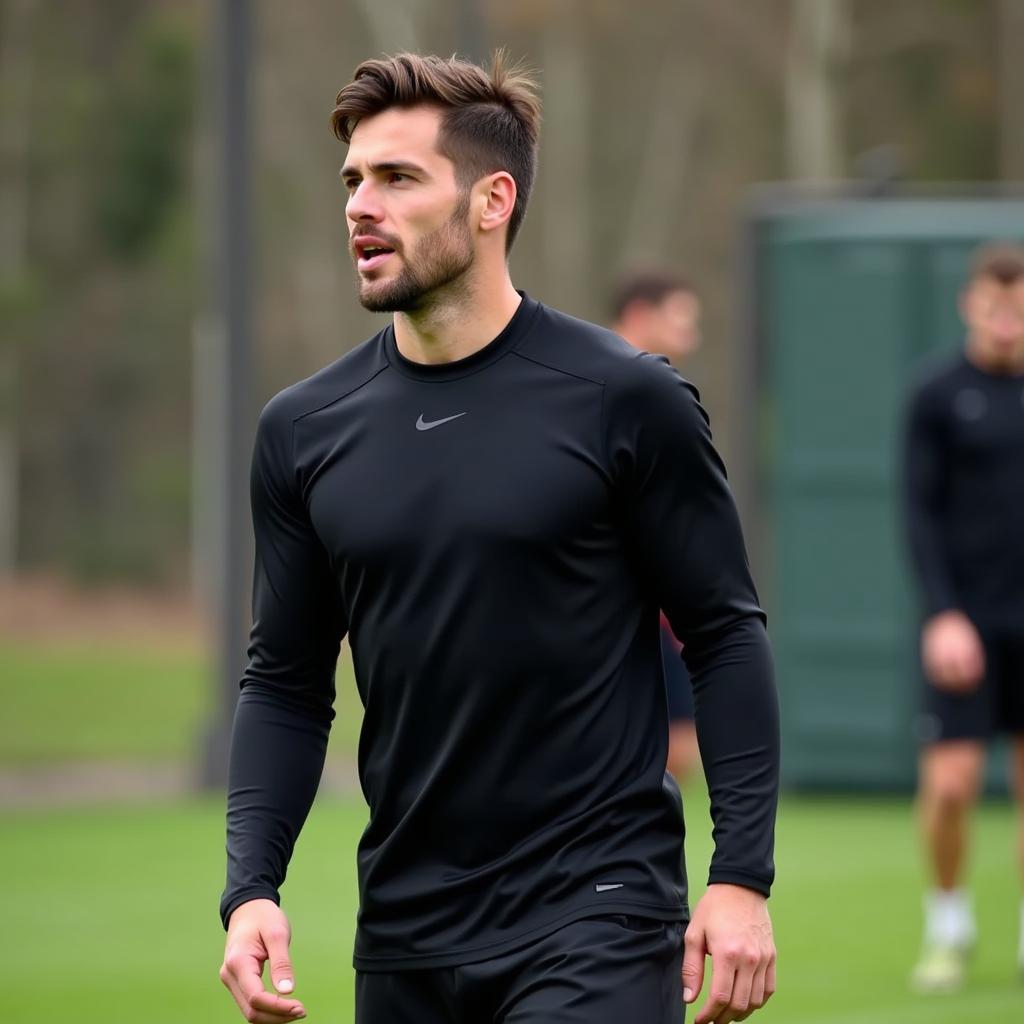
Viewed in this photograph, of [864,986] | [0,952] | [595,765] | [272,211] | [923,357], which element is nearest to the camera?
[595,765]

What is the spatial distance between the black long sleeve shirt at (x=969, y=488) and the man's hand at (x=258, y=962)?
5168 mm

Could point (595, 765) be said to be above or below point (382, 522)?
below

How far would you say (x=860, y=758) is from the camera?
14562 mm

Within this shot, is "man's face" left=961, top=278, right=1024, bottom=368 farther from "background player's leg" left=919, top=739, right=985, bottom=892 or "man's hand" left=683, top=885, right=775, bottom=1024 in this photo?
"man's hand" left=683, top=885, right=775, bottom=1024

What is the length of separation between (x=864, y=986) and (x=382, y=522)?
203 inches

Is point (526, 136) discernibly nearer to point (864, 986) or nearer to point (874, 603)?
point (864, 986)

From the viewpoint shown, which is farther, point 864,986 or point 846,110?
point 846,110

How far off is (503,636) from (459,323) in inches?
20.2

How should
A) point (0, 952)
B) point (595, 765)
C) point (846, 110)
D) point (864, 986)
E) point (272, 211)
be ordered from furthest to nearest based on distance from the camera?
1. point (846, 110)
2. point (272, 211)
3. point (0, 952)
4. point (864, 986)
5. point (595, 765)

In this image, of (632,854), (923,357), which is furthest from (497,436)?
(923,357)

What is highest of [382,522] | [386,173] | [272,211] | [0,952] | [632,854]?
[272,211]

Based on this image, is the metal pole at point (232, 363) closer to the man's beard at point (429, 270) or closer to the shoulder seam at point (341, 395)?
the shoulder seam at point (341, 395)

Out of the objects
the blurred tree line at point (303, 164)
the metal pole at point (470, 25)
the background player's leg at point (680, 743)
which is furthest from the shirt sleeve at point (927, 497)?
the blurred tree line at point (303, 164)

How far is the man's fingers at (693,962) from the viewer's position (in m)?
3.51
